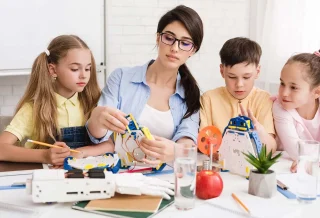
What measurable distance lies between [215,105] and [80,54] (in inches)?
25.7

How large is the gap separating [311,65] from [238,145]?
548 millimetres

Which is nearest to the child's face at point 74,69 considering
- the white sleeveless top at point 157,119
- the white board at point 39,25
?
the white sleeveless top at point 157,119

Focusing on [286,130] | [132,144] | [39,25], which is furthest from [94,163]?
[39,25]

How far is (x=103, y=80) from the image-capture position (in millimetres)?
3678

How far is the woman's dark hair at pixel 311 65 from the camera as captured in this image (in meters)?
1.91

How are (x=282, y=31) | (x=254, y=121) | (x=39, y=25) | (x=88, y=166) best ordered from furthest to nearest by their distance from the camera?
(x=282, y=31) < (x=39, y=25) < (x=254, y=121) < (x=88, y=166)

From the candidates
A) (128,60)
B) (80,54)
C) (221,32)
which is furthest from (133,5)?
(80,54)

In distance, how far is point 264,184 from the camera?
1444mm

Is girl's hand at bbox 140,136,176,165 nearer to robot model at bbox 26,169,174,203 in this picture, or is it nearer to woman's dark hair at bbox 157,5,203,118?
robot model at bbox 26,169,174,203

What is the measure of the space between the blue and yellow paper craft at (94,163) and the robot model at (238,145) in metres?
0.40

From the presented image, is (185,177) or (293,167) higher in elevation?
(185,177)

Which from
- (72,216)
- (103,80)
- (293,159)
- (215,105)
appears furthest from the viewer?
(103,80)

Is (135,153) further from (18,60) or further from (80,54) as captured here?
(18,60)

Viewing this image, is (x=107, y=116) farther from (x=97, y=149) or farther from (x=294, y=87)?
(x=294, y=87)
